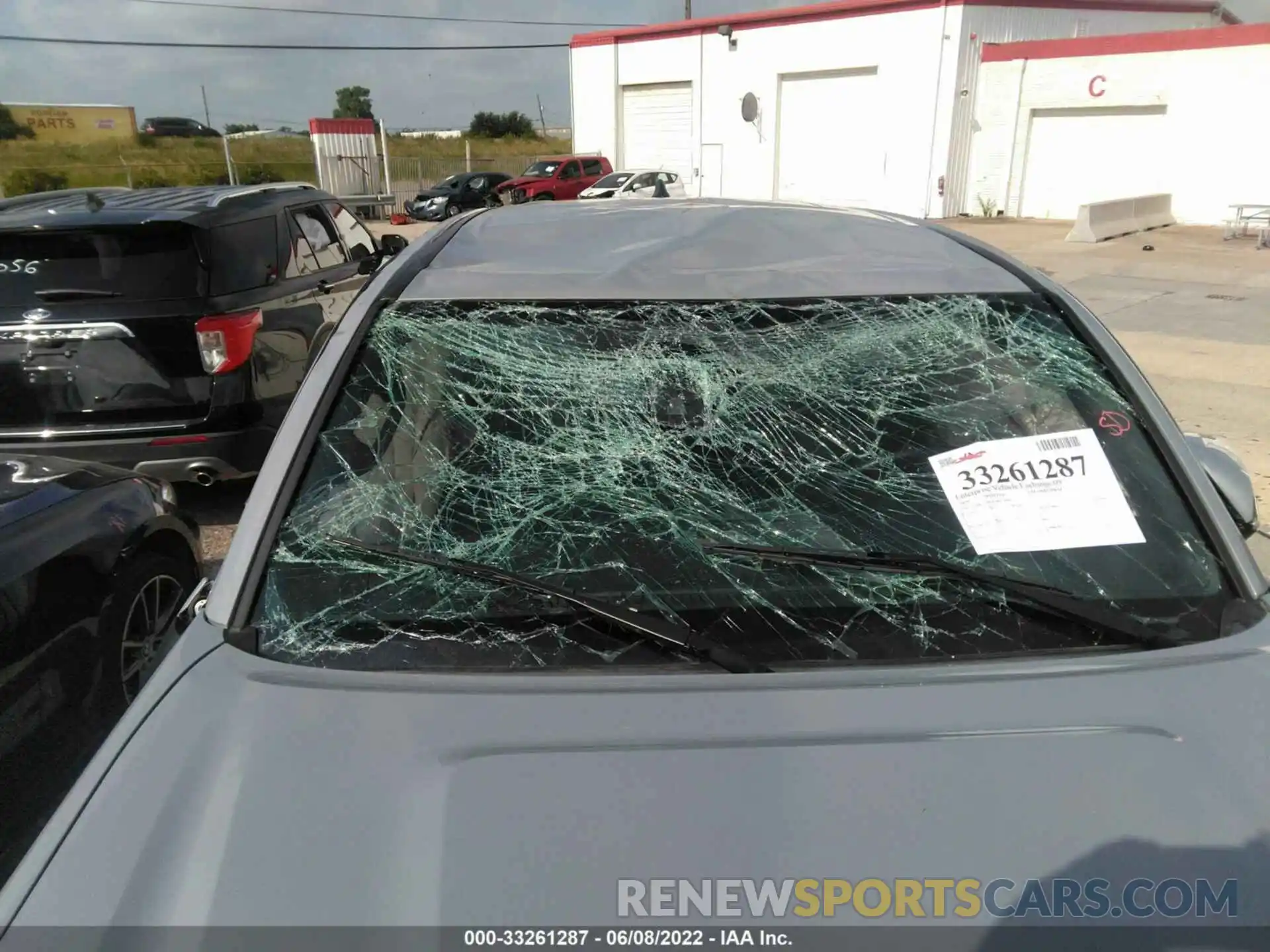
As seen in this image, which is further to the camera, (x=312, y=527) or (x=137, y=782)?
(x=312, y=527)

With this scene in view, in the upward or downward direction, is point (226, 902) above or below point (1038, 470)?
below

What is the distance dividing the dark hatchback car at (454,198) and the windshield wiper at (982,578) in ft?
82.4

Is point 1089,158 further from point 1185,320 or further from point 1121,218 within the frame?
point 1185,320

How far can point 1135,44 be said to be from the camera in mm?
21375

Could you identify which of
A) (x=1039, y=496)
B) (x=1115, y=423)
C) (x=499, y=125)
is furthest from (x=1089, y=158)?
(x=499, y=125)

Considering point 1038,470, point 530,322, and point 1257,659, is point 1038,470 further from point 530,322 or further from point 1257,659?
point 530,322

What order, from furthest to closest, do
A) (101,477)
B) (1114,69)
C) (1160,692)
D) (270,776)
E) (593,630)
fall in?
(1114,69), (101,477), (593,630), (1160,692), (270,776)

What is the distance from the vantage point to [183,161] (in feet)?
107

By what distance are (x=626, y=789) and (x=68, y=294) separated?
4.51 meters

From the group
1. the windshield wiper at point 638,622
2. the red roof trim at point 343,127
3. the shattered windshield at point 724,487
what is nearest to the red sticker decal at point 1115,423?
the shattered windshield at point 724,487

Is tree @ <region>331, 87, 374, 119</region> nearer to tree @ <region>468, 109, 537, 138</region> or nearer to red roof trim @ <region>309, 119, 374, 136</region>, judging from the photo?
tree @ <region>468, 109, 537, 138</region>

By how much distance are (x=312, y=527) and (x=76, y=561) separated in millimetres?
1877

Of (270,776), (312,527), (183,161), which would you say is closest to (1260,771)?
(270,776)

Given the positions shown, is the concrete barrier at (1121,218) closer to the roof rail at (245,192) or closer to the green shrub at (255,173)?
the roof rail at (245,192)
